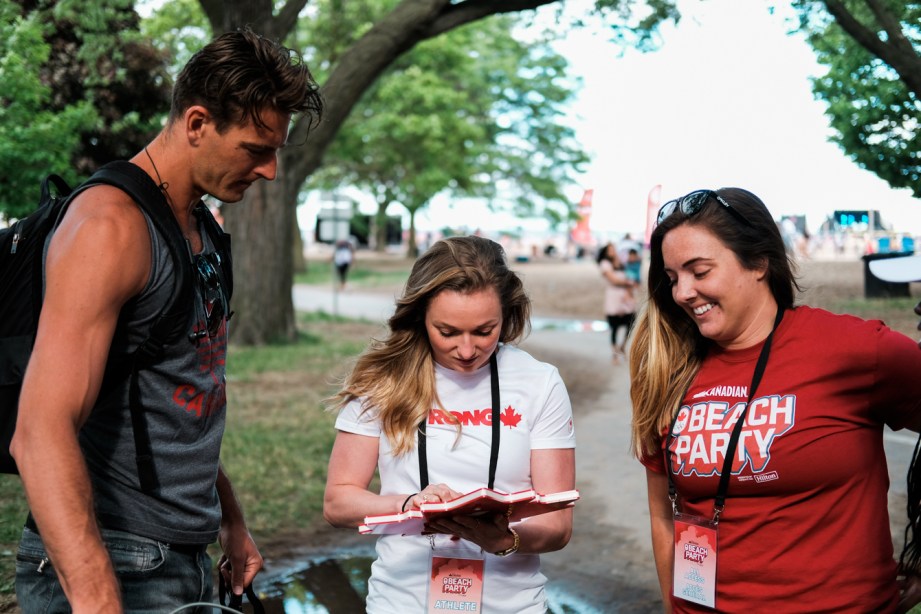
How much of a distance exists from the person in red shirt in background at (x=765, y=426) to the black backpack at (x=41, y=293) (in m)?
1.33

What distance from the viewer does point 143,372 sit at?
6.77ft

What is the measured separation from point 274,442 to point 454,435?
5.87 meters

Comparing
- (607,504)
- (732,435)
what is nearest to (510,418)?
(732,435)

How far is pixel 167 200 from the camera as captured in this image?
2.16 metres

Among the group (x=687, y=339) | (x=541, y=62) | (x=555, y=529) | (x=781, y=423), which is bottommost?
(x=555, y=529)

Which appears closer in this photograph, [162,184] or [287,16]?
[162,184]

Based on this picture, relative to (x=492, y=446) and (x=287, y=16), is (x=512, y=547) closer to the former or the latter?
(x=492, y=446)

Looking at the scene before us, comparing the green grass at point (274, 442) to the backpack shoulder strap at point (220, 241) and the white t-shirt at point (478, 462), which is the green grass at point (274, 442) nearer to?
the white t-shirt at point (478, 462)

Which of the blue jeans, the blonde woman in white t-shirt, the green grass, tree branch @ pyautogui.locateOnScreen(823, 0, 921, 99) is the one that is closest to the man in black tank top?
the blue jeans

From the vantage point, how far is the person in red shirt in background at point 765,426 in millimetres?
2430

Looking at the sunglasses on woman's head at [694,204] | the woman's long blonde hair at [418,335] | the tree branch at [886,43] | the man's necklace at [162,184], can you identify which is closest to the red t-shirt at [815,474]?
the sunglasses on woman's head at [694,204]

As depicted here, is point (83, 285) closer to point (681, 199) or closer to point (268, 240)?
point (681, 199)

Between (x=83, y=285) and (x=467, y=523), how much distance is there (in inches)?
41.7

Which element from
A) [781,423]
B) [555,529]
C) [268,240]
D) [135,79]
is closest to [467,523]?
[555,529]
